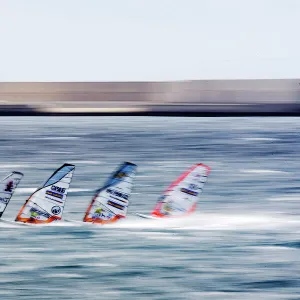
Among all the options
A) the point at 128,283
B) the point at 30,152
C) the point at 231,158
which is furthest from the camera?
the point at 30,152

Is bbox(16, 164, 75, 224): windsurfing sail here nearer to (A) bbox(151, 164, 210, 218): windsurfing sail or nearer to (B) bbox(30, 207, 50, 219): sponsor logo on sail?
(B) bbox(30, 207, 50, 219): sponsor logo on sail

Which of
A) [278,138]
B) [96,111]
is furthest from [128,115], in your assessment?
[278,138]

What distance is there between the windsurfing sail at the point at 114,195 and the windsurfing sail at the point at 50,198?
233 mm

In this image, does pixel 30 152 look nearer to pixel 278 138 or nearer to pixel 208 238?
pixel 278 138

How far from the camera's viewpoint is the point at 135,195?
1259 cm

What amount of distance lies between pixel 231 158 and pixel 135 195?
25.1ft

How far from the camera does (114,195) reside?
29.2ft

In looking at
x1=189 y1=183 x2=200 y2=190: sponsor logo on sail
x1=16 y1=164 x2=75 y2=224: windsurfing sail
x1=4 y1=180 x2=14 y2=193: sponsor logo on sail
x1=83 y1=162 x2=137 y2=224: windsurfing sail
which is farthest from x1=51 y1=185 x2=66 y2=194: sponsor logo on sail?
x1=189 y1=183 x2=200 y2=190: sponsor logo on sail

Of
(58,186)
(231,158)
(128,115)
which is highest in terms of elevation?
(128,115)

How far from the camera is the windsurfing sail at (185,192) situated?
925 centimetres

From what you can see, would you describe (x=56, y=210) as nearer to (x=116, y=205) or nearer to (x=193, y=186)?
(x=116, y=205)

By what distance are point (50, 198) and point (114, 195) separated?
45 centimetres

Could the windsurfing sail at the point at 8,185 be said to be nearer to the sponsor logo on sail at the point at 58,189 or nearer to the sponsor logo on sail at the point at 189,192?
the sponsor logo on sail at the point at 58,189

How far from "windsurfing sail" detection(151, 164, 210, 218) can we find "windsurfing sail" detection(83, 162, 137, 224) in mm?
413
